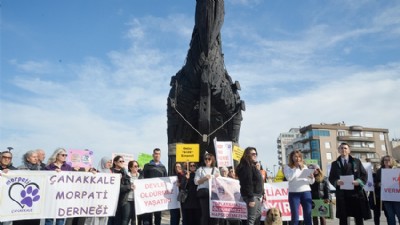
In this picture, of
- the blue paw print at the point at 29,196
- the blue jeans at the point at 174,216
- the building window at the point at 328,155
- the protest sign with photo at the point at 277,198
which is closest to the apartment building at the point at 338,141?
the building window at the point at 328,155

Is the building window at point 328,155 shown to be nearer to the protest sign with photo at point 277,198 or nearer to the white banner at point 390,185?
the white banner at point 390,185

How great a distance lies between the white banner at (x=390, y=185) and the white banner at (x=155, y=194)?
174 inches

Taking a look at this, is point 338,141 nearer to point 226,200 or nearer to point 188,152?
point 188,152

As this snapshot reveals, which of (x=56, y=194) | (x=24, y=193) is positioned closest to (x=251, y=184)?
(x=56, y=194)

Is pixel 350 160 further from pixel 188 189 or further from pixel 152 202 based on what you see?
pixel 152 202

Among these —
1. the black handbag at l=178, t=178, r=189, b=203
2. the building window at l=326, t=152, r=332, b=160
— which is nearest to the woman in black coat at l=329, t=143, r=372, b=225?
the black handbag at l=178, t=178, r=189, b=203

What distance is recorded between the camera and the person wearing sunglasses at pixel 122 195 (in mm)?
7734

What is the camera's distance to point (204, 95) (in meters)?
11.2

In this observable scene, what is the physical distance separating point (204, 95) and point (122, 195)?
14.5ft

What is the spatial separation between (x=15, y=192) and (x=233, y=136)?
678 cm

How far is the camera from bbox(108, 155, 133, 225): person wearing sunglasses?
773cm

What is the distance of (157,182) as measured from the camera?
27.5ft

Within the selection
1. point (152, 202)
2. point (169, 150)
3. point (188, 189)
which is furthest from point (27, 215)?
point (169, 150)

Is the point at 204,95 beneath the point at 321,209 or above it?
above
